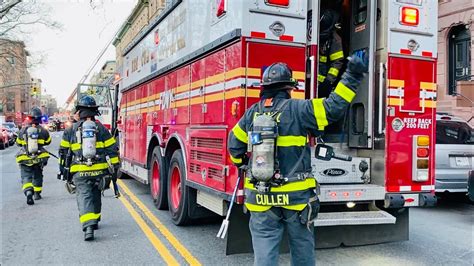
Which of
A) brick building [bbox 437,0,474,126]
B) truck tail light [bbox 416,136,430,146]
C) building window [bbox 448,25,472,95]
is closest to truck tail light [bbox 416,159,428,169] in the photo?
truck tail light [bbox 416,136,430,146]

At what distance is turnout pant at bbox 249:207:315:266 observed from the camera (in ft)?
11.4

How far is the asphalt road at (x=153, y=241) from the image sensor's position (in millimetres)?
5172

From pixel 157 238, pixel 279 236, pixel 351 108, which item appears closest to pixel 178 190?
pixel 157 238

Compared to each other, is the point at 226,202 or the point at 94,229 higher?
the point at 226,202

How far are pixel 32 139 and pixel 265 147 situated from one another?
23.2 feet

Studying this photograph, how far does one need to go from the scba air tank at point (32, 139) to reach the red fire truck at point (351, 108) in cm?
415

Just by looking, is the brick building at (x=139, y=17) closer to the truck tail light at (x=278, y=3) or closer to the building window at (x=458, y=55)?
the building window at (x=458, y=55)

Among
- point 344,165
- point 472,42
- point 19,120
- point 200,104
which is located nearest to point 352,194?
point 344,165

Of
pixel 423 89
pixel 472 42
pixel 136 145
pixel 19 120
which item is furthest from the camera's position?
pixel 19 120

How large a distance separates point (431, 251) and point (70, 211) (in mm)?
5812

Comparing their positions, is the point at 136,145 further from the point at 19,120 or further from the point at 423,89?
the point at 19,120

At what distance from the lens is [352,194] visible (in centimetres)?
491

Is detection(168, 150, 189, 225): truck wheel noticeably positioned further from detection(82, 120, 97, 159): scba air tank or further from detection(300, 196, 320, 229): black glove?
detection(300, 196, 320, 229): black glove

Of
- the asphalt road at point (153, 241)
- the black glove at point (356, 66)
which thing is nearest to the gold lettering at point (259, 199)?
the black glove at point (356, 66)
